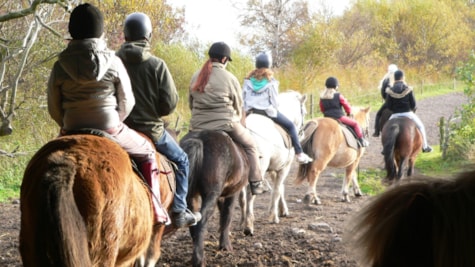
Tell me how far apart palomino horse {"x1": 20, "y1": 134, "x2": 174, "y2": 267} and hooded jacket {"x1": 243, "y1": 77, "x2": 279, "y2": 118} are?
5.18 m

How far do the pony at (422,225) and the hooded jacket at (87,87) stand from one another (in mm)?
3405

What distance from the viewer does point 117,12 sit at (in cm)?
1579

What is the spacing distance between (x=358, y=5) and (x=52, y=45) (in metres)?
47.1

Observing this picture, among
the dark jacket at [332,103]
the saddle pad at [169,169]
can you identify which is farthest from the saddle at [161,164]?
the dark jacket at [332,103]

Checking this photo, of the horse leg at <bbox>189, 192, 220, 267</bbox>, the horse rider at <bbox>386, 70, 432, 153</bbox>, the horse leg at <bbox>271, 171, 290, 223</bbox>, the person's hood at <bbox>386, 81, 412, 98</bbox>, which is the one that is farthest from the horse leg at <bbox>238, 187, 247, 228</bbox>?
the person's hood at <bbox>386, 81, 412, 98</bbox>

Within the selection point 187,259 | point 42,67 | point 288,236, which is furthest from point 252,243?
point 42,67

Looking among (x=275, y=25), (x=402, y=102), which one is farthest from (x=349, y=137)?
(x=275, y=25)

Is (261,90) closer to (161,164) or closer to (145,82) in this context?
(145,82)

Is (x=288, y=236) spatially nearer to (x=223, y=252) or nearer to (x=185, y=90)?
(x=223, y=252)

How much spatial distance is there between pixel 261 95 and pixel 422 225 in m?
8.26

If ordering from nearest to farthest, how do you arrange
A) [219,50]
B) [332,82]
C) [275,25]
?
[219,50] → [332,82] → [275,25]

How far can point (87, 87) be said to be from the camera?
4340 millimetres

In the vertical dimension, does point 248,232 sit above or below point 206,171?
below

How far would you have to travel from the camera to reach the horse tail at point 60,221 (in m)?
3.40
